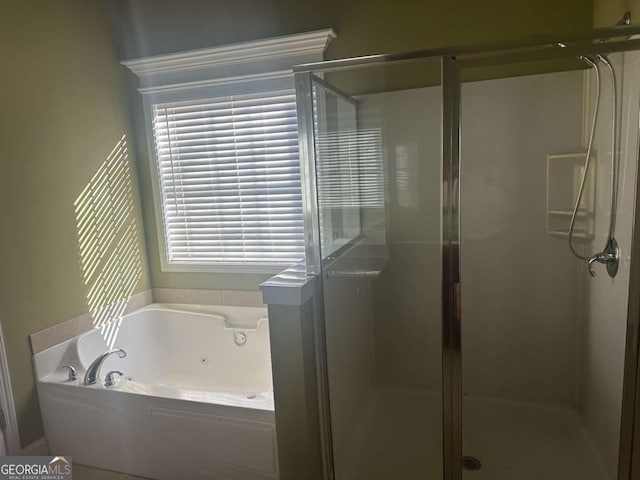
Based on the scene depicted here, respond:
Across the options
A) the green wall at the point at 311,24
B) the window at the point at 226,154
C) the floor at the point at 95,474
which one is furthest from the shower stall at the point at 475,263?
the floor at the point at 95,474

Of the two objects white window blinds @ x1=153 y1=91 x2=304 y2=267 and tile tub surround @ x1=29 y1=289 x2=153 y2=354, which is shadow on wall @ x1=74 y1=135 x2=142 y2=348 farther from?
white window blinds @ x1=153 y1=91 x2=304 y2=267

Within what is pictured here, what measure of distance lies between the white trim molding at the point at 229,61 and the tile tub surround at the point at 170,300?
1.41m

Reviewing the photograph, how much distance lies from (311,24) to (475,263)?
1.71 m

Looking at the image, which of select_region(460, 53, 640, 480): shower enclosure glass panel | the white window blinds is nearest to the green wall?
the white window blinds

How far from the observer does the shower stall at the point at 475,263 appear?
6.08 feet

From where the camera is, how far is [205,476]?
83.7 inches

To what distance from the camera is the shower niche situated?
87.6 inches

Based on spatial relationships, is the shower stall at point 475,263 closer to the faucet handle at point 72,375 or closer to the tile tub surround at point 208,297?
the tile tub surround at point 208,297

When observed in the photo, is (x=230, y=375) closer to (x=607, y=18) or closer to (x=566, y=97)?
(x=566, y=97)

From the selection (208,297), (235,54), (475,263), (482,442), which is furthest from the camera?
(208,297)

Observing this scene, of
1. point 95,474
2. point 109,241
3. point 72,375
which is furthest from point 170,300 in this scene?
point 95,474

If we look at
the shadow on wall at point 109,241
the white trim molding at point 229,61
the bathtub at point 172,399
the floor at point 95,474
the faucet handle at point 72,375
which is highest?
the white trim molding at point 229,61

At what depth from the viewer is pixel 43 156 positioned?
97.7 inches

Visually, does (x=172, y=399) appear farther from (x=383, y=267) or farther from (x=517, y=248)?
(x=517, y=248)
